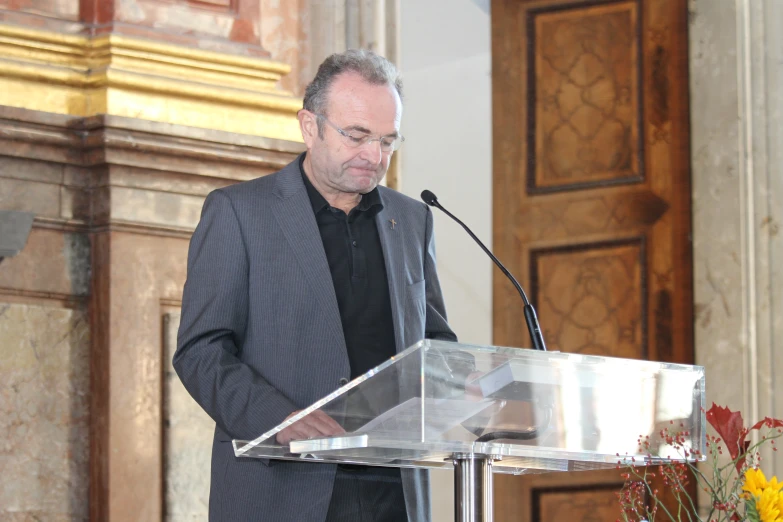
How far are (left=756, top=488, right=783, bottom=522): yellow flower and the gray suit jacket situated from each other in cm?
83

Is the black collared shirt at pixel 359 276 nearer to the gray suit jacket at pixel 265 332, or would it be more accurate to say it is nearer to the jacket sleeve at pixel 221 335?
the gray suit jacket at pixel 265 332

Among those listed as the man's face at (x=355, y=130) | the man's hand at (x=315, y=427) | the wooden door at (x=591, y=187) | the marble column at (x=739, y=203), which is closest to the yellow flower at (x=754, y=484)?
the man's hand at (x=315, y=427)

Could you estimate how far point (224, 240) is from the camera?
2436mm

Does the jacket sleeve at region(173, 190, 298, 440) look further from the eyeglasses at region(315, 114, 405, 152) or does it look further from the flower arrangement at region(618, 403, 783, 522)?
the flower arrangement at region(618, 403, 783, 522)

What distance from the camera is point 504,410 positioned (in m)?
1.80

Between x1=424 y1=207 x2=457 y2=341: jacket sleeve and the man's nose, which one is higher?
the man's nose

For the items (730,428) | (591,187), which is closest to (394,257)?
(730,428)

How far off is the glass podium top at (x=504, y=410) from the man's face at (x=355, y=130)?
25.6 inches

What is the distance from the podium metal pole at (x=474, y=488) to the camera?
1.88 m

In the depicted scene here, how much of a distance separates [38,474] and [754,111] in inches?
115

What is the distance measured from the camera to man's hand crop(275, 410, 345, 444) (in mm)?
1792

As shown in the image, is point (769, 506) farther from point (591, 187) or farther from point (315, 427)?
point (591, 187)

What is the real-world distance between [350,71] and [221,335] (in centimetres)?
55

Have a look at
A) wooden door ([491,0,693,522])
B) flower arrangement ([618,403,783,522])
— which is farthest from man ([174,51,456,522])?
wooden door ([491,0,693,522])
